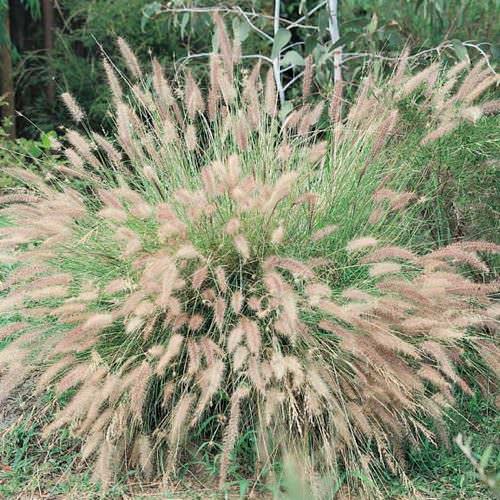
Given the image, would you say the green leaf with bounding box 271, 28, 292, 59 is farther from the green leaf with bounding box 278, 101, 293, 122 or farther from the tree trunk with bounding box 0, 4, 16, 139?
the tree trunk with bounding box 0, 4, 16, 139

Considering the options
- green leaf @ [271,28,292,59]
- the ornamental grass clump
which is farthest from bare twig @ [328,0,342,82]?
the ornamental grass clump

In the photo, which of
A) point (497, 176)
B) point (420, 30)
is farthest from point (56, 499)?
point (420, 30)

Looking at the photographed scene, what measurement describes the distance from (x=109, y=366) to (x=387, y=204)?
4.86 feet

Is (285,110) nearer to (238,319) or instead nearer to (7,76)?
(238,319)

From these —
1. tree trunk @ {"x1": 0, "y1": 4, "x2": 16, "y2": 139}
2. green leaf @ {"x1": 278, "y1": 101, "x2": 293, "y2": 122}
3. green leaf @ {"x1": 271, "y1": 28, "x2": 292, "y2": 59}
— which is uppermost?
green leaf @ {"x1": 271, "y1": 28, "x2": 292, "y2": 59}

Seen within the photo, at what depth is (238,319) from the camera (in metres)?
3.49

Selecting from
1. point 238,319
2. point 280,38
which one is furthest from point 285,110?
point 238,319

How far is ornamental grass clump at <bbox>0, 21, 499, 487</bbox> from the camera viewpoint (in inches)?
128

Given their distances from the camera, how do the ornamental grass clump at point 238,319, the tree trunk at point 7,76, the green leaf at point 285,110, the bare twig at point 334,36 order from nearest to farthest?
the ornamental grass clump at point 238,319, the green leaf at point 285,110, the bare twig at point 334,36, the tree trunk at point 7,76

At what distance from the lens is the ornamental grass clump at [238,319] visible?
10.7 ft

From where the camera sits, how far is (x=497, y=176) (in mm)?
4496

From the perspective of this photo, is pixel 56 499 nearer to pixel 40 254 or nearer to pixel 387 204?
pixel 40 254

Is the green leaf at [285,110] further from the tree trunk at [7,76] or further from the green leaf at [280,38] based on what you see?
the tree trunk at [7,76]

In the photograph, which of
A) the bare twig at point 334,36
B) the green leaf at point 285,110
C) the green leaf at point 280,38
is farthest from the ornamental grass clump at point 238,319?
the bare twig at point 334,36
